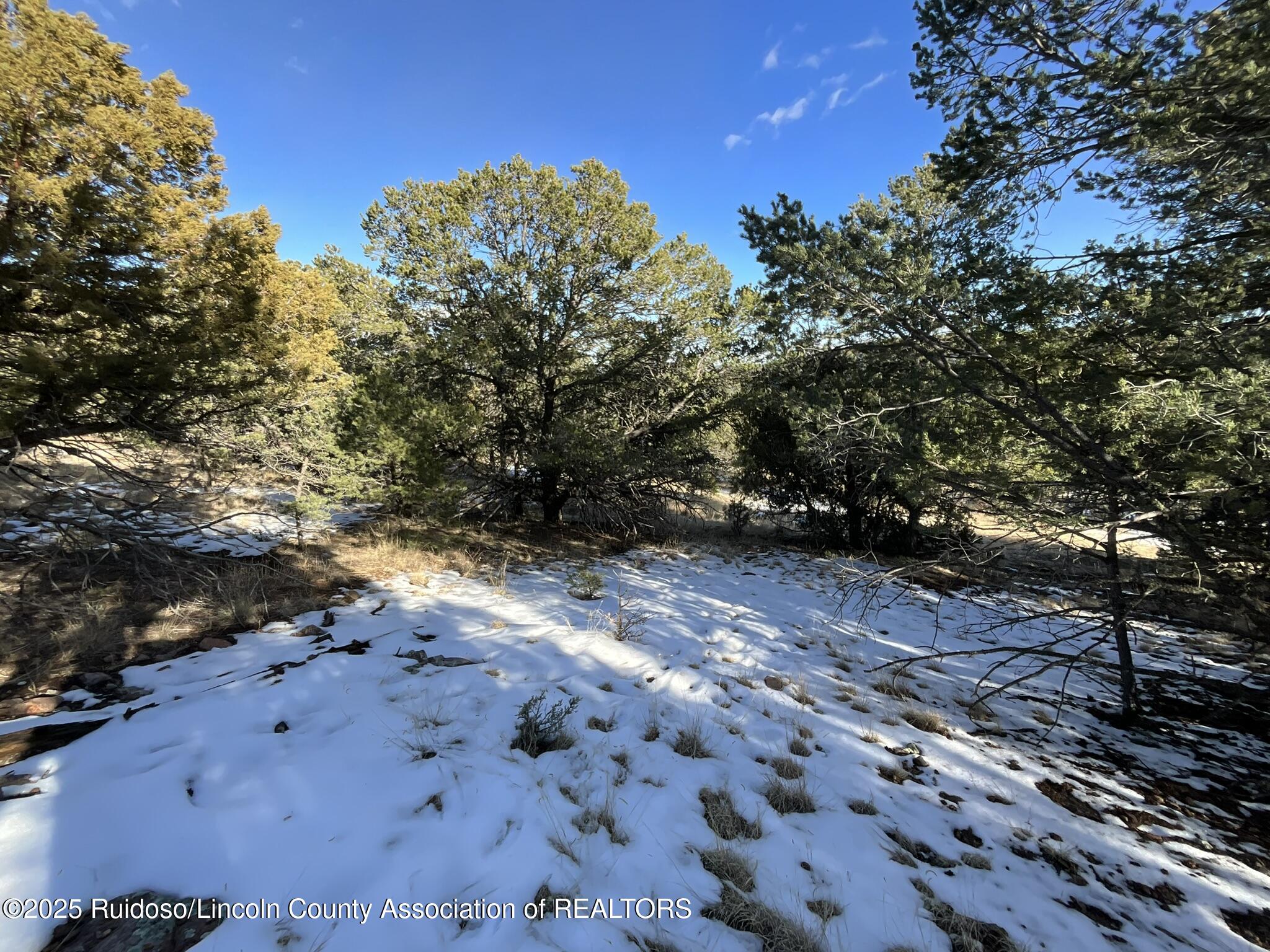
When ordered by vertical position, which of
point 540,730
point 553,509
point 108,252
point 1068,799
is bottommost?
point 1068,799

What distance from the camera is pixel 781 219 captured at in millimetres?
4621

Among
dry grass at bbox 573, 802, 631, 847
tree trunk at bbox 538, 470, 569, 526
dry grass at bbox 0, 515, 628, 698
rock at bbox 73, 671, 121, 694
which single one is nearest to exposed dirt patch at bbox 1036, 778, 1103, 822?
dry grass at bbox 573, 802, 631, 847

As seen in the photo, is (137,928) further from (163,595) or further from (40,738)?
(163,595)

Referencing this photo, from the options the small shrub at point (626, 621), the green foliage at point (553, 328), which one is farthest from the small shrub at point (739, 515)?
the small shrub at point (626, 621)

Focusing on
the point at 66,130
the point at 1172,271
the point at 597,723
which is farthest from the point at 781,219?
the point at 66,130

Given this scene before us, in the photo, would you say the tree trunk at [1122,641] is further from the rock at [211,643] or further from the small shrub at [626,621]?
the rock at [211,643]

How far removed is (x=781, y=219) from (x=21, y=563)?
961 cm

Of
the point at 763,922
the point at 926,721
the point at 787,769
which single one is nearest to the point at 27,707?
the point at 763,922

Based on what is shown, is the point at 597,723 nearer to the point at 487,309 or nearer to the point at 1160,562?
the point at 1160,562

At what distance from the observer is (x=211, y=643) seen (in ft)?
13.5

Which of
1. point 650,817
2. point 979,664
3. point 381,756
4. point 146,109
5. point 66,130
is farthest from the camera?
point 979,664

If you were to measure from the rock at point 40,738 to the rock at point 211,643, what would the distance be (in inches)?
46.8

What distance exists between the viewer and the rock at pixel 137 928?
162cm

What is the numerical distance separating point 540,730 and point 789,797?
1632 millimetres
